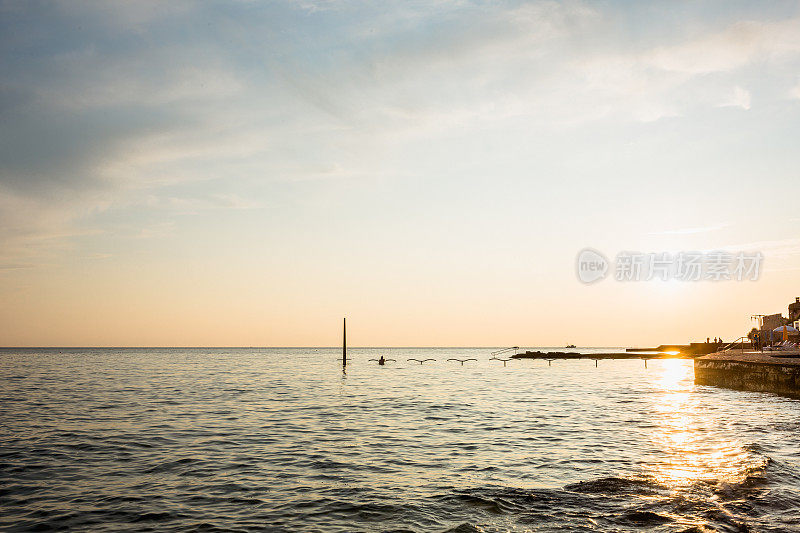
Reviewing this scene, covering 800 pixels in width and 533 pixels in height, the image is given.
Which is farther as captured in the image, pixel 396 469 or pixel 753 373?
pixel 753 373

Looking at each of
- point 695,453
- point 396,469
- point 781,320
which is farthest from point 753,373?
point 781,320

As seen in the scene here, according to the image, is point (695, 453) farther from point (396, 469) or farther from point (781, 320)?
point (781, 320)

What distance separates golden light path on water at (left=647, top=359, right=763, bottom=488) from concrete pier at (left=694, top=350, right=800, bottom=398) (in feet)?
49.1

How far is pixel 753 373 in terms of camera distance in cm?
4666

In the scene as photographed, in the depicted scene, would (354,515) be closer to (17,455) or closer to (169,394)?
(17,455)

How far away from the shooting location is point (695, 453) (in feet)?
62.6

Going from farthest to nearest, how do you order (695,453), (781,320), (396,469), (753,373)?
(781,320), (753,373), (695,453), (396,469)

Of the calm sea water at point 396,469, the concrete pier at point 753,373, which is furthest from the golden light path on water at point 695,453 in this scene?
the concrete pier at point 753,373

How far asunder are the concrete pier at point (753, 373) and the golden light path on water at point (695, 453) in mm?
14977

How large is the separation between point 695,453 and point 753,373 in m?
34.7

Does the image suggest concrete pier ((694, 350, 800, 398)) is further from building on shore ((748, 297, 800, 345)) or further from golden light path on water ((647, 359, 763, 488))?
building on shore ((748, 297, 800, 345))

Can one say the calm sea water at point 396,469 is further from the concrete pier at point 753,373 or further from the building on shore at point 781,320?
the building on shore at point 781,320

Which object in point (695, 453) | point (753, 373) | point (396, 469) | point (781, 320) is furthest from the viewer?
point (781, 320)

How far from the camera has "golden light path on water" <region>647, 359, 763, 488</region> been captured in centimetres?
1537
